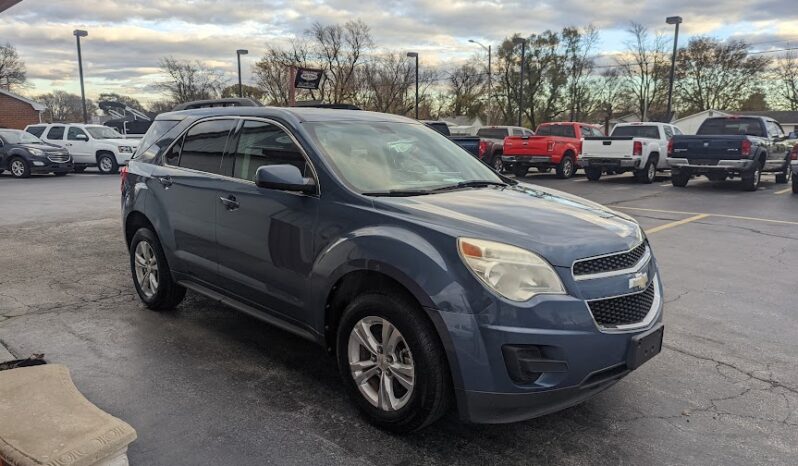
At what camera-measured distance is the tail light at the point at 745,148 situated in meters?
14.5

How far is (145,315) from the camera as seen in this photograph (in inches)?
197

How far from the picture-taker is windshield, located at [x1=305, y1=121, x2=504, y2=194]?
11.8ft

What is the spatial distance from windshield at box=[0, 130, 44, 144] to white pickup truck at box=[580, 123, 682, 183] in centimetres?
1840

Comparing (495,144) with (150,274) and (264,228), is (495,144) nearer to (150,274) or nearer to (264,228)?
(150,274)

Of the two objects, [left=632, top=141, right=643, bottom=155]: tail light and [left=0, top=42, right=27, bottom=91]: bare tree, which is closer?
[left=632, top=141, right=643, bottom=155]: tail light

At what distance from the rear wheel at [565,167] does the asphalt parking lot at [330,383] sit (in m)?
12.5

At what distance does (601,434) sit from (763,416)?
1012mm

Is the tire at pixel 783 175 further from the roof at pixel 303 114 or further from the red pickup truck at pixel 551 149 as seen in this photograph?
the roof at pixel 303 114

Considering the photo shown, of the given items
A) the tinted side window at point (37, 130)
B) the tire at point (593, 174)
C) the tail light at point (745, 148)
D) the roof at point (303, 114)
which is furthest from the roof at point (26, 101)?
the roof at point (303, 114)

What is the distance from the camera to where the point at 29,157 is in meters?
19.0

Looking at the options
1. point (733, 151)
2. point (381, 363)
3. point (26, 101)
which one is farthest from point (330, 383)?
point (26, 101)

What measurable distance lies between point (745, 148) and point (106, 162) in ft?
66.3

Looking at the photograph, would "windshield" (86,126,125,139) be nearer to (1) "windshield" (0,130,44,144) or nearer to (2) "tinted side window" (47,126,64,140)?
(2) "tinted side window" (47,126,64,140)

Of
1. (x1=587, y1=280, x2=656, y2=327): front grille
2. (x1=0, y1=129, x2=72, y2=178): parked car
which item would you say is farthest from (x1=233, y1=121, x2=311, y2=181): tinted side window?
(x1=0, y1=129, x2=72, y2=178): parked car
